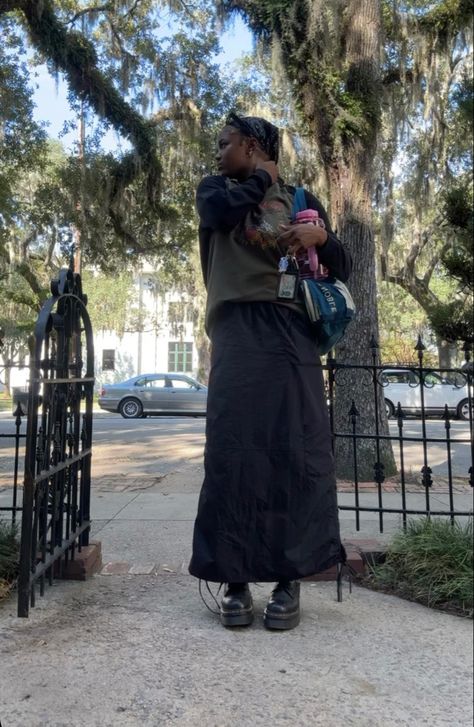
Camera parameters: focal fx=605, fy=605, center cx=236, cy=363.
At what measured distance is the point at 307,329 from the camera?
101 inches

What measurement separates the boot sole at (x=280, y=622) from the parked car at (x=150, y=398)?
18.1 metres

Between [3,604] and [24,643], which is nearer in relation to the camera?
[24,643]

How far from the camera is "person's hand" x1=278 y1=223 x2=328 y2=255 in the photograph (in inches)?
95.5

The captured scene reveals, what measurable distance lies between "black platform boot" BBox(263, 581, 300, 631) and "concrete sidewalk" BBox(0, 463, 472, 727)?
0.05 metres

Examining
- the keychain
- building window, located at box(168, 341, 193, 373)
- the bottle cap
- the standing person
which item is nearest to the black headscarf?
the standing person

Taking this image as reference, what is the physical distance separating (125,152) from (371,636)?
11.5 metres

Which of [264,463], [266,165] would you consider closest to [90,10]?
[266,165]

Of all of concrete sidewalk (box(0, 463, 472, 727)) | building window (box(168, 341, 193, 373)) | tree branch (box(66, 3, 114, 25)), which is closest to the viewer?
concrete sidewalk (box(0, 463, 472, 727))

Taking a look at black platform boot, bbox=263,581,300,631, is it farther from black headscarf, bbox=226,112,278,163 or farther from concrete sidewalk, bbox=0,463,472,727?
black headscarf, bbox=226,112,278,163

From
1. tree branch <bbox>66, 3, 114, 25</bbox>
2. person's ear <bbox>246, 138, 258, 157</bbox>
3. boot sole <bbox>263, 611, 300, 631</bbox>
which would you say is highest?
tree branch <bbox>66, 3, 114, 25</bbox>

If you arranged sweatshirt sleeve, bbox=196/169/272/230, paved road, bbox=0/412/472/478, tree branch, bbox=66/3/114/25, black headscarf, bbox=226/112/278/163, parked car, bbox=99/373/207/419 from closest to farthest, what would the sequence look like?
sweatshirt sleeve, bbox=196/169/272/230
black headscarf, bbox=226/112/278/163
paved road, bbox=0/412/472/478
tree branch, bbox=66/3/114/25
parked car, bbox=99/373/207/419

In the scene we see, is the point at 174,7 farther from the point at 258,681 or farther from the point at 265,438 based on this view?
the point at 258,681

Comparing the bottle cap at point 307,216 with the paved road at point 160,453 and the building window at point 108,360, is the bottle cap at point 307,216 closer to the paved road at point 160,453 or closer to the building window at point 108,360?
the paved road at point 160,453

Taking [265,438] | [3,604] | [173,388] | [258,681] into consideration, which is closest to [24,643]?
[3,604]
